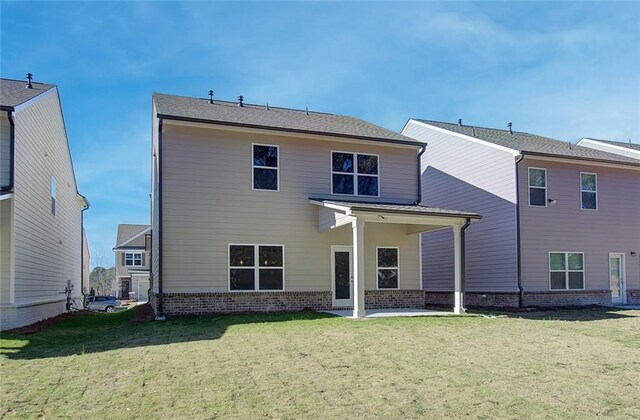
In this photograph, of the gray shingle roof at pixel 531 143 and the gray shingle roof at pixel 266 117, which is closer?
the gray shingle roof at pixel 266 117

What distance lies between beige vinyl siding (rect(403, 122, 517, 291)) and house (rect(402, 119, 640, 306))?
37 mm

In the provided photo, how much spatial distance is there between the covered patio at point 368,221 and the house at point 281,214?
0.11ft

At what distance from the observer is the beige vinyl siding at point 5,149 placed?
1130cm

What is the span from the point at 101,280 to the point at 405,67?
50118 mm

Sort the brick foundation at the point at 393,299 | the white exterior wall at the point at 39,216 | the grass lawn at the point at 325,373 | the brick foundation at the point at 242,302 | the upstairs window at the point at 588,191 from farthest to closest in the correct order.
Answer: the upstairs window at the point at 588,191 → the brick foundation at the point at 393,299 → the brick foundation at the point at 242,302 → the white exterior wall at the point at 39,216 → the grass lawn at the point at 325,373

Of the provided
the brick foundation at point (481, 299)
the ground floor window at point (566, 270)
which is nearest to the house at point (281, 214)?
the brick foundation at point (481, 299)

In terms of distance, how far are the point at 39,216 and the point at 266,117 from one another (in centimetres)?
708

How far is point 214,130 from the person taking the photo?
561 inches

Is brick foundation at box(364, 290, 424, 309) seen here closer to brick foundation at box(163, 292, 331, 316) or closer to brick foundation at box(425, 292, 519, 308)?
brick foundation at box(163, 292, 331, 316)

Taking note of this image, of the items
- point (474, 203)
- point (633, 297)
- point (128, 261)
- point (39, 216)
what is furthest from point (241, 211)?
point (128, 261)

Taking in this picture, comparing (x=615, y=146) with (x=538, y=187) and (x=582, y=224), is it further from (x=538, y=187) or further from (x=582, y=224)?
(x=538, y=187)

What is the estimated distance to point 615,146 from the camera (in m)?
22.2

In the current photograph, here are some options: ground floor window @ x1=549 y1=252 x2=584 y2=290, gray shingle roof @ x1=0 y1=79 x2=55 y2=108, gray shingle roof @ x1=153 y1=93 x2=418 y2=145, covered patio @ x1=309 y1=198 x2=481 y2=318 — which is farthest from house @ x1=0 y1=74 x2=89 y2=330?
ground floor window @ x1=549 y1=252 x2=584 y2=290

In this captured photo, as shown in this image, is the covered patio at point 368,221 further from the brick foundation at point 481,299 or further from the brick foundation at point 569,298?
the brick foundation at point 569,298
